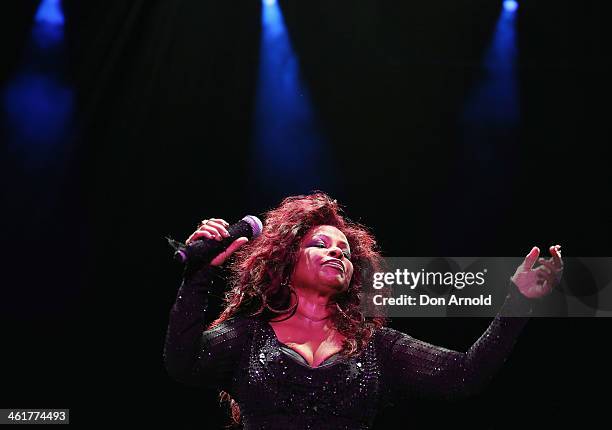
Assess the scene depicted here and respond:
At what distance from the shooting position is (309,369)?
199 centimetres

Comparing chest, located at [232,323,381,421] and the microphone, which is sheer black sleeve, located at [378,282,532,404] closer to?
chest, located at [232,323,381,421]

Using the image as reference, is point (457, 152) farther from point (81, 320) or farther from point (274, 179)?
point (81, 320)

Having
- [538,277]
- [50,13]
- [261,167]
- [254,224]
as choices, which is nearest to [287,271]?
[254,224]

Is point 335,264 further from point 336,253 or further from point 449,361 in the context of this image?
point 449,361

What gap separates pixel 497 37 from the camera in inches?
143

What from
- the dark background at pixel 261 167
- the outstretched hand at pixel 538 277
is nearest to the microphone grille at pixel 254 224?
the outstretched hand at pixel 538 277

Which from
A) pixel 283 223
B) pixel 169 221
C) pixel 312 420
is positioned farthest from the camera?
pixel 169 221

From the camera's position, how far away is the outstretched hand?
70.9 inches

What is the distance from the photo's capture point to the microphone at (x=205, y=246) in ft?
5.89

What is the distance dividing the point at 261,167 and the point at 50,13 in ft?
4.40

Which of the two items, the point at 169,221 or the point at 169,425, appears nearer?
the point at 169,425

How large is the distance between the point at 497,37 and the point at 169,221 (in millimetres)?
1940

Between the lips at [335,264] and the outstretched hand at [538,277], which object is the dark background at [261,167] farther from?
the outstretched hand at [538,277]

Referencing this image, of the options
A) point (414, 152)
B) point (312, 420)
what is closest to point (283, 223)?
point (312, 420)
